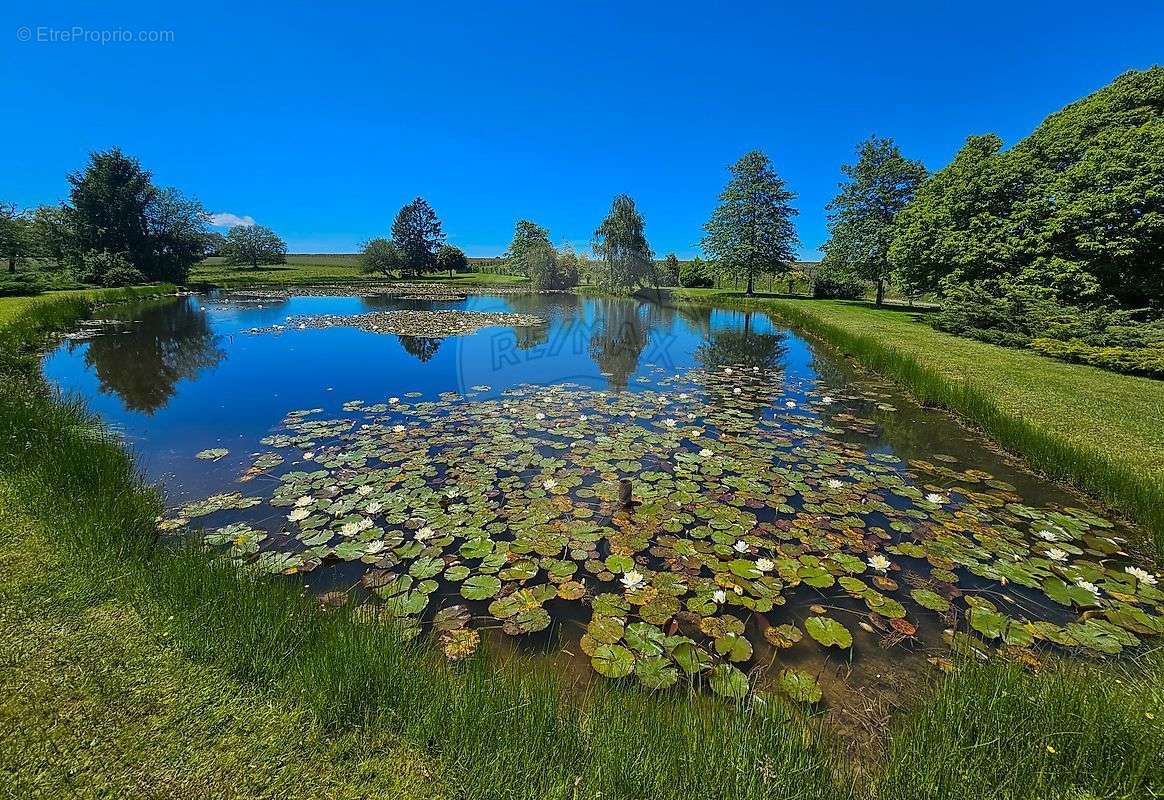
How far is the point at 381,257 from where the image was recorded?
56.9 meters

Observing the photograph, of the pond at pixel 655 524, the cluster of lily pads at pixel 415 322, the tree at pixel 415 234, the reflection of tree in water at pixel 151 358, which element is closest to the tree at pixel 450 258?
the tree at pixel 415 234

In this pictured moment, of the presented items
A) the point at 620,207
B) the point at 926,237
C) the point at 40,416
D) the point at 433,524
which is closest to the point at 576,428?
the point at 433,524

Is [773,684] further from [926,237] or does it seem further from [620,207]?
[620,207]

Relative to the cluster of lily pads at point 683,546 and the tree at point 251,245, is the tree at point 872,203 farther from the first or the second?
the tree at point 251,245

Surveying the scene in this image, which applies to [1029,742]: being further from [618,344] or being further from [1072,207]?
Result: [1072,207]

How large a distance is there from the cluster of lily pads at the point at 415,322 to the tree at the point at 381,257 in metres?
40.9

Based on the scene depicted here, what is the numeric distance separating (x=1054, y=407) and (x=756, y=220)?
2603 cm

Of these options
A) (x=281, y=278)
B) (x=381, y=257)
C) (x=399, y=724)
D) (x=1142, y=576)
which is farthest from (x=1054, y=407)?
(x=381, y=257)

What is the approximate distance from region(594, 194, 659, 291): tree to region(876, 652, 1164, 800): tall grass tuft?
35198 millimetres

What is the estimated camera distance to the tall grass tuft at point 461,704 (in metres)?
1.46

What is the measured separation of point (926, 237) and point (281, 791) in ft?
70.2

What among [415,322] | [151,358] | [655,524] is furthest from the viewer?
[415,322]

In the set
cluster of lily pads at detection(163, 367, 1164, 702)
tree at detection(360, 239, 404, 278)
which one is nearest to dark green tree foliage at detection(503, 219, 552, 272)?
tree at detection(360, 239, 404, 278)

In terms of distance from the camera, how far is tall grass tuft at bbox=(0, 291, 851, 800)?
1461 millimetres
